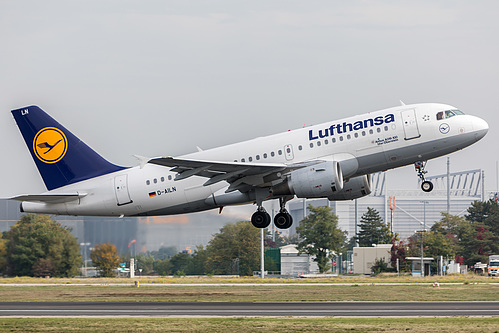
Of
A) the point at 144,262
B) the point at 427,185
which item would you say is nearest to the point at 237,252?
the point at 144,262

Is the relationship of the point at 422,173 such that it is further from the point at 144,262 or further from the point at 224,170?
the point at 144,262

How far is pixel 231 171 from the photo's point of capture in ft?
141

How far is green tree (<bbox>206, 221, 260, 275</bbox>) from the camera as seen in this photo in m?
88.3

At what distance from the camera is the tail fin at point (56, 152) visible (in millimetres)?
48406

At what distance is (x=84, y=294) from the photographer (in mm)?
57250

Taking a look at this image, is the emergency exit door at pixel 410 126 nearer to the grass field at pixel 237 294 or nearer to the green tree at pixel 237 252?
the grass field at pixel 237 294

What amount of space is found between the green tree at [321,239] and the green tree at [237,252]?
17.4 m

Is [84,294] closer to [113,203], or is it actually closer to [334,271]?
[113,203]

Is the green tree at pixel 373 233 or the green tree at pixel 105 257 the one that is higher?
the green tree at pixel 373 233

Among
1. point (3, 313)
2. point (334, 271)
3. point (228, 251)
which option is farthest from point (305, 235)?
point (3, 313)

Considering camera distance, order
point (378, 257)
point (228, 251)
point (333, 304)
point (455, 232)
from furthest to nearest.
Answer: point (455, 232), point (378, 257), point (228, 251), point (333, 304)

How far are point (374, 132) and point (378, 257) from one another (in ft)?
220

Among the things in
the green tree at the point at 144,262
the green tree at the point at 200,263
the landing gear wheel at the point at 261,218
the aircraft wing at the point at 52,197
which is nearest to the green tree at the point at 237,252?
the green tree at the point at 200,263

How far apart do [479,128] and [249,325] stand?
17.7 meters
